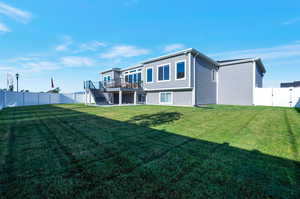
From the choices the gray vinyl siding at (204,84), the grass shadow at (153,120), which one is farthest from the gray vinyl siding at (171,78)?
the grass shadow at (153,120)

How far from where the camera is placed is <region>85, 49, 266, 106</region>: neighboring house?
11.8m

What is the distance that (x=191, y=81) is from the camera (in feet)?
37.6

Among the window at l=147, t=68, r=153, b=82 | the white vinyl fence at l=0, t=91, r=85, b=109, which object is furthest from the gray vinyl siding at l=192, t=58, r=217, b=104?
the white vinyl fence at l=0, t=91, r=85, b=109

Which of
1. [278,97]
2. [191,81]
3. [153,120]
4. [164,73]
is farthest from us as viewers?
[164,73]

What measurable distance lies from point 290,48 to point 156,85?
1752 centimetres

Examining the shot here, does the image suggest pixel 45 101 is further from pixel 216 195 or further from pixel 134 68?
pixel 216 195

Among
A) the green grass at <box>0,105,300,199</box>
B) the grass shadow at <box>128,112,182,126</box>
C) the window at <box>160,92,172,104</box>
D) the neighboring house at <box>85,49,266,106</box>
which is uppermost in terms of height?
the neighboring house at <box>85,49,266,106</box>

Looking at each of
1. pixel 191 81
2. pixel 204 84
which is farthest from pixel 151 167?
pixel 204 84

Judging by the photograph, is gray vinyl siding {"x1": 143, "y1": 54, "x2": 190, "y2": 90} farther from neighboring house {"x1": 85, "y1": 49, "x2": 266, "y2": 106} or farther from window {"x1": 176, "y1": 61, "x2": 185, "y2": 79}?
window {"x1": 176, "y1": 61, "x2": 185, "y2": 79}

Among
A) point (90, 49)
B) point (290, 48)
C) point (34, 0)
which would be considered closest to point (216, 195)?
point (34, 0)

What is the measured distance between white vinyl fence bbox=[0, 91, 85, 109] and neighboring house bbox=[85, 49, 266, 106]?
31.2 ft

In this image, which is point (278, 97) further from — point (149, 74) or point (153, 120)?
point (153, 120)

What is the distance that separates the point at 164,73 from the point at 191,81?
3.16m

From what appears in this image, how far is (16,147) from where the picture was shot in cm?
312
